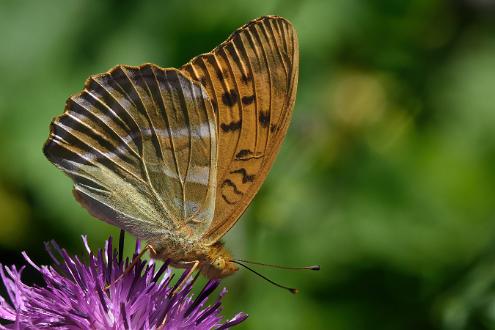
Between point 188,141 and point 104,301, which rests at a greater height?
point 188,141

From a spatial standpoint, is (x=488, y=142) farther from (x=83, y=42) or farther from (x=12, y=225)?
(x=12, y=225)

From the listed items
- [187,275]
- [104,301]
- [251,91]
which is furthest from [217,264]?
[251,91]

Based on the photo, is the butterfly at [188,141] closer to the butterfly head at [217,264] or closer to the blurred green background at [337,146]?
the butterfly head at [217,264]

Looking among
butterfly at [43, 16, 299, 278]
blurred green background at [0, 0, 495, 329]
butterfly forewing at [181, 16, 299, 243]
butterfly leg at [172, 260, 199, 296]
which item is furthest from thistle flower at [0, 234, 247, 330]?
blurred green background at [0, 0, 495, 329]

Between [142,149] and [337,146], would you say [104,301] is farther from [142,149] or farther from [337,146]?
[337,146]

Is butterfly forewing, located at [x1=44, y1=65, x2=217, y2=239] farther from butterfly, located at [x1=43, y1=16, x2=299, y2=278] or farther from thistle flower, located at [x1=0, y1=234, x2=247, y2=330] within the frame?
thistle flower, located at [x1=0, y1=234, x2=247, y2=330]

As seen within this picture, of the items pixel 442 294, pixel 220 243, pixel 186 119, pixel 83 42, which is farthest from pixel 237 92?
pixel 83 42

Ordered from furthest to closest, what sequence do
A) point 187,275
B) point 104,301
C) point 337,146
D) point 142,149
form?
point 337,146
point 142,149
point 187,275
point 104,301

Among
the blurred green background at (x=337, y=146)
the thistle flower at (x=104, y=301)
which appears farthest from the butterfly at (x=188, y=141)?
the blurred green background at (x=337, y=146)
